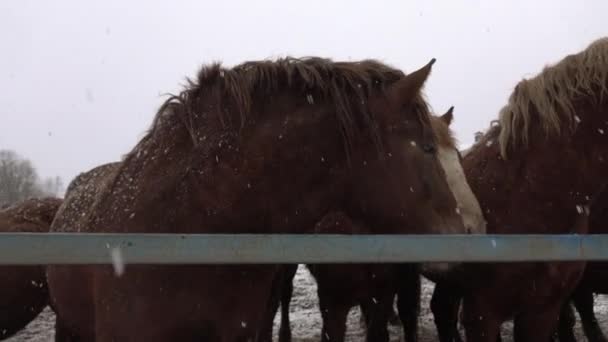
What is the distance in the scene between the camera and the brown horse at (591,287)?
4594 mm

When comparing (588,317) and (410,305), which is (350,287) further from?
(588,317)

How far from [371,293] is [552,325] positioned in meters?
1.46

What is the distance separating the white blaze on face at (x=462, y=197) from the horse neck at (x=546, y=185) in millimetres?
1282

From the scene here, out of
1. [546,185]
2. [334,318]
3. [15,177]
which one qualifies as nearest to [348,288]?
[334,318]

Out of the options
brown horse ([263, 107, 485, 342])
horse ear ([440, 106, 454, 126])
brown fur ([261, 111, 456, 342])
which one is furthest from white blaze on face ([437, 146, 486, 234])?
horse ear ([440, 106, 454, 126])

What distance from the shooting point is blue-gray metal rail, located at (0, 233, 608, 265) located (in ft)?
4.58

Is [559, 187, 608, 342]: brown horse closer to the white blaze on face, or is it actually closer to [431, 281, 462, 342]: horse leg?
[431, 281, 462, 342]: horse leg

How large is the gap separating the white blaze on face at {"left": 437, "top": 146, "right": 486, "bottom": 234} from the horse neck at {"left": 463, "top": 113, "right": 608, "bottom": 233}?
1282 millimetres

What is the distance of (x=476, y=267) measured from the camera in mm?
3492

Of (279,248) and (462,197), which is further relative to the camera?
(462,197)

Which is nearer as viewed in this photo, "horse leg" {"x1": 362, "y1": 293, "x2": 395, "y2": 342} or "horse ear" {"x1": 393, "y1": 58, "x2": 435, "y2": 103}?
"horse ear" {"x1": 393, "y1": 58, "x2": 435, "y2": 103}

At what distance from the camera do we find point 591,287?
5039mm

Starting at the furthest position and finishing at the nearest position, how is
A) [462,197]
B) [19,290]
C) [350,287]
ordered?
1. [350,287]
2. [19,290]
3. [462,197]

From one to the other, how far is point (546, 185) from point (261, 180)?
2034mm
